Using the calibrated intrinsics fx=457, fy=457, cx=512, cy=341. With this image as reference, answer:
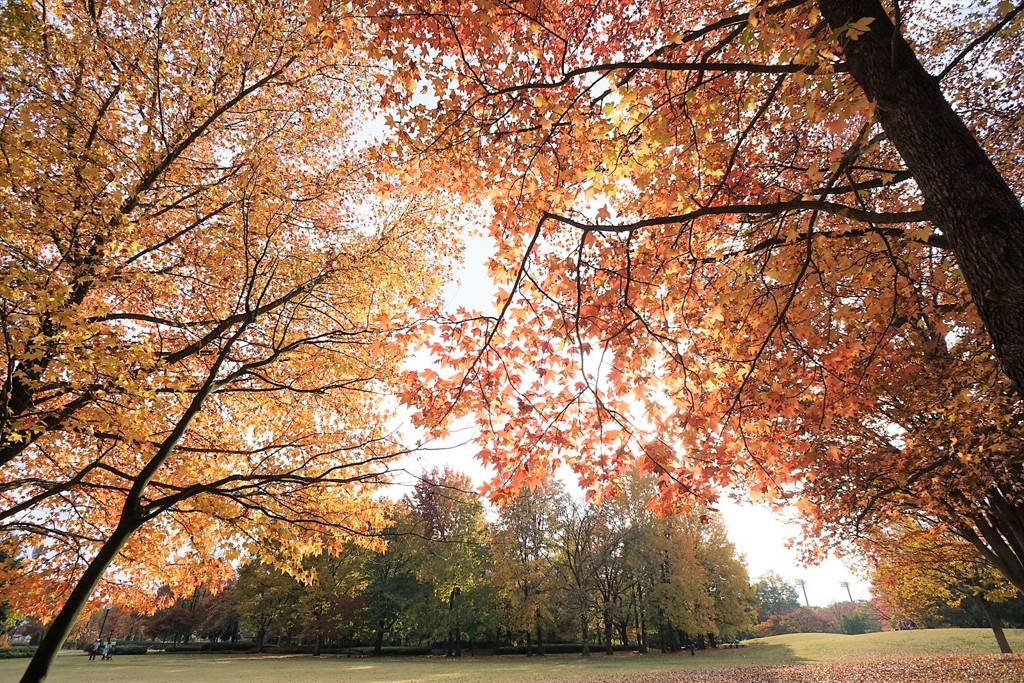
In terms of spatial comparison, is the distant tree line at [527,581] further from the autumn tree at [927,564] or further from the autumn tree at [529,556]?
the autumn tree at [927,564]

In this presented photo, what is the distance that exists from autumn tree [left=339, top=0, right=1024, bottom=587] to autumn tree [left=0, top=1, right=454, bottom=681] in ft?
7.33

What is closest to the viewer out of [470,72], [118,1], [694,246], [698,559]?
[470,72]

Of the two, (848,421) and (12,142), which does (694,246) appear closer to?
(848,421)

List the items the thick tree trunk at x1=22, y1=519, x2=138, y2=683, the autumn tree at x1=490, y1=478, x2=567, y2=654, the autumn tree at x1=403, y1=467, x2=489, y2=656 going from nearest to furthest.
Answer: the thick tree trunk at x1=22, y1=519, x2=138, y2=683
the autumn tree at x1=490, y1=478, x2=567, y2=654
the autumn tree at x1=403, y1=467, x2=489, y2=656

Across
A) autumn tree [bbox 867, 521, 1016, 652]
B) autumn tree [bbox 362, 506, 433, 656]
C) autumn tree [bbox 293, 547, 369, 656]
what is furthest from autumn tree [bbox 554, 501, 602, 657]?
autumn tree [bbox 867, 521, 1016, 652]

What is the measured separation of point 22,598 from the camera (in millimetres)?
7234

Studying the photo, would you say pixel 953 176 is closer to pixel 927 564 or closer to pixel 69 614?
pixel 69 614

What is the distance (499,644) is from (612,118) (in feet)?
149

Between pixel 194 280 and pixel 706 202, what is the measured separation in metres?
8.31

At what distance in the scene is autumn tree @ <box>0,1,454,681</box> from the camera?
5.96 meters

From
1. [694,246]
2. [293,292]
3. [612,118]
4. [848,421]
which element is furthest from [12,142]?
[848,421]

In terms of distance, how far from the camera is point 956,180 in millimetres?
3123

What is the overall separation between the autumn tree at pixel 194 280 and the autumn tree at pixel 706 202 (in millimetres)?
2233

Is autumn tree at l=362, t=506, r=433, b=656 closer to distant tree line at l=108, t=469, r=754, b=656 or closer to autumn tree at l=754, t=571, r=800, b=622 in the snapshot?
distant tree line at l=108, t=469, r=754, b=656
